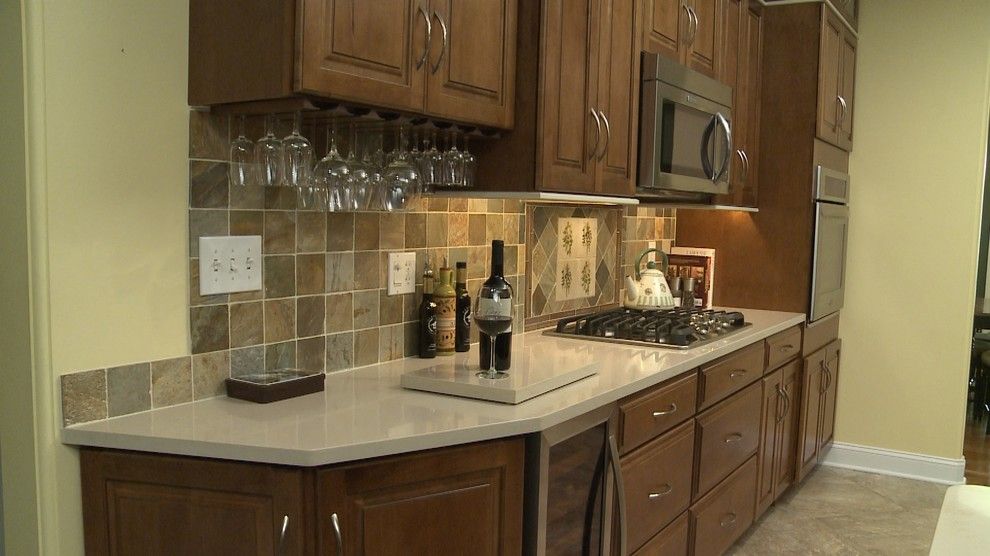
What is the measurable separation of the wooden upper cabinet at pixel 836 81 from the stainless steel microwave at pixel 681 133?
2.20ft

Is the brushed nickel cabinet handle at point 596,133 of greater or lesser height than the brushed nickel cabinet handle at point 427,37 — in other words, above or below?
below

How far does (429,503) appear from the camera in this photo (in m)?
1.62

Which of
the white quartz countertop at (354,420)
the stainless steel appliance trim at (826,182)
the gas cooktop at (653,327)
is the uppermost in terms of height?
the stainless steel appliance trim at (826,182)

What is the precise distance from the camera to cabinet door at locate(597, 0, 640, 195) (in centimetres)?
250

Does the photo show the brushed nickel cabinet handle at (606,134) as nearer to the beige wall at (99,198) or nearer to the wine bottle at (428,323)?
the wine bottle at (428,323)

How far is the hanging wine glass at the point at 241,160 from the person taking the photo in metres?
1.82

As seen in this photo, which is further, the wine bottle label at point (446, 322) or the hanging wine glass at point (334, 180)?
the wine bottle label at point (446, 322)

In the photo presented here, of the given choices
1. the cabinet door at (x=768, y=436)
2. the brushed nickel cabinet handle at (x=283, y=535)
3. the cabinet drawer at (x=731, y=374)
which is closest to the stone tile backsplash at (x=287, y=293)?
the brushed nickel cabinet handle at (x=283, y=535)

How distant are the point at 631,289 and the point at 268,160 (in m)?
1.95

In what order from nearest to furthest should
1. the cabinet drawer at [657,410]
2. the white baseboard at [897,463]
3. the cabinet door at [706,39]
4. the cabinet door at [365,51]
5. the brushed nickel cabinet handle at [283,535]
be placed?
the brushed nickel cabinet handle at [283,535] → the cabinet door at [365,51] → the cabinet drawer at [657,410] → the cabinet door at [706,39] → the white baseboard at [897,463]

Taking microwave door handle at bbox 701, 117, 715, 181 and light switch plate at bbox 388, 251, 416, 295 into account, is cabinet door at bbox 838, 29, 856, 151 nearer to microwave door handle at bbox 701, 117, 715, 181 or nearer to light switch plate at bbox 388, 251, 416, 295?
microwave door handle at bbox 701, 117, 715, 181

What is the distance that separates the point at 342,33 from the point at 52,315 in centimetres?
78

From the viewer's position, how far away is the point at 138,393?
1686mm

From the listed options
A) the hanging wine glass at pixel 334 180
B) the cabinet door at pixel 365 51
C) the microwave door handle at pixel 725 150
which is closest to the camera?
the cabinet door at pixel 365 51
